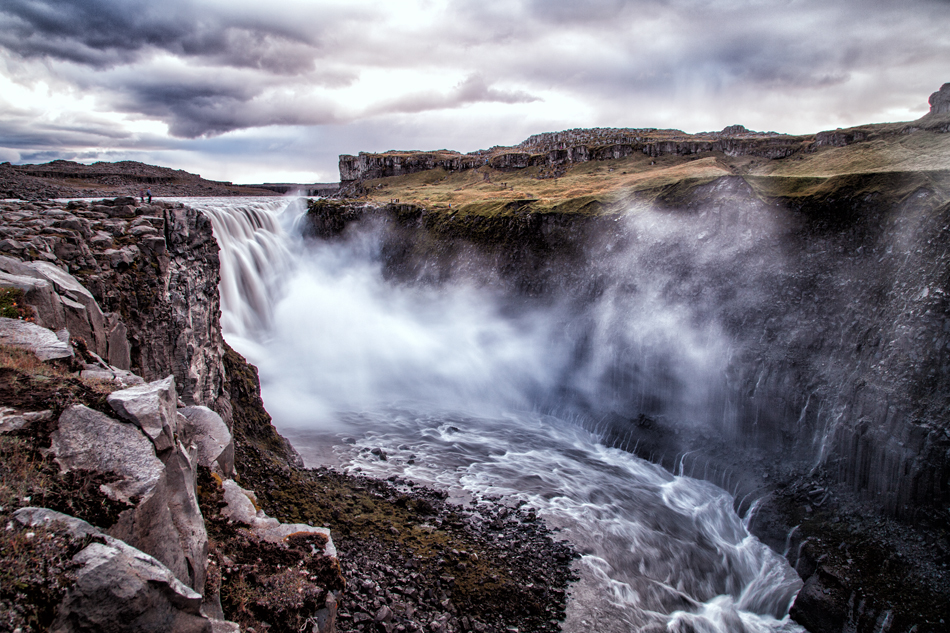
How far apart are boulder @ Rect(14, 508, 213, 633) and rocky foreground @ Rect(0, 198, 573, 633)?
18 mm

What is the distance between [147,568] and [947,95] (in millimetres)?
91022

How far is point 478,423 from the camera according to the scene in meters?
33.1

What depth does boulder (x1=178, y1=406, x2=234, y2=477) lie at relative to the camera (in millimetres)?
9852

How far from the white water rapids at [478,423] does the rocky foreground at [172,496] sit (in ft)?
10.4

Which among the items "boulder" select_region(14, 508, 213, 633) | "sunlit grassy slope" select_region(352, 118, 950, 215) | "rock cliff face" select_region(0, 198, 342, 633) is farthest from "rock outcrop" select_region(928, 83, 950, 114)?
"boulder" select_region(14, 508, 213, 633)

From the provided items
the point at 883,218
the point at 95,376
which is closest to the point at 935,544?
the point at 883,218

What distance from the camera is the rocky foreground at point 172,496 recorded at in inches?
201

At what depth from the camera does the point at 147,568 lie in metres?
5.21

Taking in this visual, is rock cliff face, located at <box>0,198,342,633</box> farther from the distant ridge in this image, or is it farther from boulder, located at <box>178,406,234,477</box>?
the distant ridge

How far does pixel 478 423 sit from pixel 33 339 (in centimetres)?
2724

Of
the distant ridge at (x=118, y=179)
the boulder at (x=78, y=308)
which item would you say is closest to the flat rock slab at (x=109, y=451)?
the boulder at (x=78, y=308)

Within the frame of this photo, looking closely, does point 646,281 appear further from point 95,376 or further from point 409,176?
point 409,176

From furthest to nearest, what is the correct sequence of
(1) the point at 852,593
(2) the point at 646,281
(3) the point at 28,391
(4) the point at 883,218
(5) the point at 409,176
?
(5) the point at 409,176, (2) the point at 646,281, (4) the point at 883,218, (1) the point at 852,593, (3) the point at 28,391

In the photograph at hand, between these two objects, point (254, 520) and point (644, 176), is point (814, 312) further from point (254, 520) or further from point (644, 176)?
point (644, 176)
